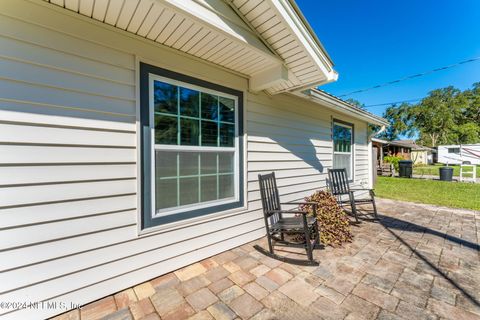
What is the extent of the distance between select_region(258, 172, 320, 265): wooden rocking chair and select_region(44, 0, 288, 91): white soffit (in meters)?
1.47

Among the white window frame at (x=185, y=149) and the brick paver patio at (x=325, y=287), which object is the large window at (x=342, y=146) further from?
the white window frame at (x=185, y=149)

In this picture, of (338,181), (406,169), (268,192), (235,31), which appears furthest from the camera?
(406,169)

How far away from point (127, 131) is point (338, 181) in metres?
4.17

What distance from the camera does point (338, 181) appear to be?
459 centimetres

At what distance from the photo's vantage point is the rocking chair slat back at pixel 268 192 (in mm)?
2797

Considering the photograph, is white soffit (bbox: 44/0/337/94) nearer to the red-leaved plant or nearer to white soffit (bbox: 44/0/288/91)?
white soffit (bbox: 44/0/288/91)

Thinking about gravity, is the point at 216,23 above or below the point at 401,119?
below

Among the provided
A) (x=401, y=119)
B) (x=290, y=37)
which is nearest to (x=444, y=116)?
(x=401, y=119)

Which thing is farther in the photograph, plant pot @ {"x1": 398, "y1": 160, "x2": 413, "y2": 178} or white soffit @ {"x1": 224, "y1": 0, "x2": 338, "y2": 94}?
plant pot @ {"x1": 398, "y1": 160, "x2": 413, "y2": 178}

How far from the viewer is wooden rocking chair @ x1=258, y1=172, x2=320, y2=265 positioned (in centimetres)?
241

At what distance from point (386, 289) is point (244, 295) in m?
1.32

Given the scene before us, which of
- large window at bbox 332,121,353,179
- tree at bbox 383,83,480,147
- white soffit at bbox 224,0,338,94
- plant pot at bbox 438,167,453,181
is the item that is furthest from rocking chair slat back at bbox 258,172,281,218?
tree at bbox 383,83,480,147

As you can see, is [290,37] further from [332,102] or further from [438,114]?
[438,114]

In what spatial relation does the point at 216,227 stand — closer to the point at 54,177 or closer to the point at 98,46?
the point at 54,177
